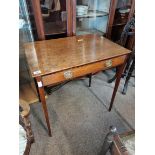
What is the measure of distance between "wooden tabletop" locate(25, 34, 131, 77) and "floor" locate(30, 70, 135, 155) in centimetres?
74

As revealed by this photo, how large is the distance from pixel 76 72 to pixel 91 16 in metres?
1.03

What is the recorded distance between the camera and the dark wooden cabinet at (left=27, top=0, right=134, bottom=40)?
1.40 meters

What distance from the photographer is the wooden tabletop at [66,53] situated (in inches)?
39.9

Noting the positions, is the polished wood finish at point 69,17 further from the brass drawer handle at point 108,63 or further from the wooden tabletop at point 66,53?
the brass drawer handle at point 108,63

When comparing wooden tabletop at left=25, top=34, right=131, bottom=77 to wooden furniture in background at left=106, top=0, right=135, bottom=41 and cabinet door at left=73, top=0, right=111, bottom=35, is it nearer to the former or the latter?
cabinet door at left=73, top=0, right=111, bottom=35

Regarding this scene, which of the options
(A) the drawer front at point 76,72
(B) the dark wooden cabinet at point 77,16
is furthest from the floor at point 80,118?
(B) the dark wooden cabinet at point 77,16

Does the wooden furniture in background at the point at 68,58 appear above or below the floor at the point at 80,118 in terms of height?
above

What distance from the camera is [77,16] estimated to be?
1.60 metres

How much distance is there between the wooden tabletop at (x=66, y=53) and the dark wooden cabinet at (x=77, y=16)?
193mm

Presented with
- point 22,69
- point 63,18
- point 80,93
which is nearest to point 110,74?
point 80,93

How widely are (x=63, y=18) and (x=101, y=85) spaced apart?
103 centimetres

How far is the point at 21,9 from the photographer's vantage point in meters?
1.35

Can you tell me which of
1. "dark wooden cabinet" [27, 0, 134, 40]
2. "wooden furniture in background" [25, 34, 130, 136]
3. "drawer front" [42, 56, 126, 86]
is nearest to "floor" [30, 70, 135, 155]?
"wooden furniture in background" [25, 34, 130, 136]
